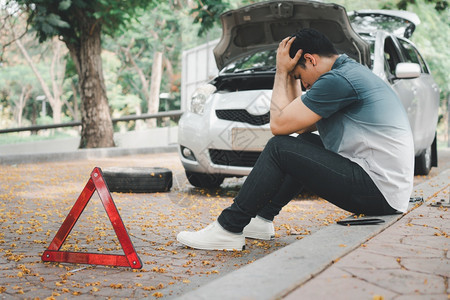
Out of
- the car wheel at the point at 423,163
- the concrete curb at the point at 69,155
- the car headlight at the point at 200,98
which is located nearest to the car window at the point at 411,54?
the car wheel at the point at 423,163

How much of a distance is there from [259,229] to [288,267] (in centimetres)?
149

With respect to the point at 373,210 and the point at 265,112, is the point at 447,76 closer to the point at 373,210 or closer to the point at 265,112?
the point at 265,112

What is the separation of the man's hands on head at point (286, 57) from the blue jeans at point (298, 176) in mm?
495

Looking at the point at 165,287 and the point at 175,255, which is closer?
the point at 165,287

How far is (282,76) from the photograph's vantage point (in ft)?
12.4

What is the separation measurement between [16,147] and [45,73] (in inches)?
731

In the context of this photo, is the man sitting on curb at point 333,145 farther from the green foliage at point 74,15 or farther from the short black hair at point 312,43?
the green foliage at point 74,15

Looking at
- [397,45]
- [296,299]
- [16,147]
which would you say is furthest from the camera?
[16,147]

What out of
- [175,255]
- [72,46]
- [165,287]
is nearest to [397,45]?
[175,255]

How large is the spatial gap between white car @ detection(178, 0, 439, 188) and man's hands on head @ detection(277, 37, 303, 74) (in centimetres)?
237

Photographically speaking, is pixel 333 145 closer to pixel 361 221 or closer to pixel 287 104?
pixel 287 104

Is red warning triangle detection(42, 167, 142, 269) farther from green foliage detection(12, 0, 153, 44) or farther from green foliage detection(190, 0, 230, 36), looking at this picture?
green foliage detection(190, 0, 230, 36)

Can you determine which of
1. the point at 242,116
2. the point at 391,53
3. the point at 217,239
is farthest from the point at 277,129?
the point at 391,53

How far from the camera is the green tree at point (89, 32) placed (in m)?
13.3
